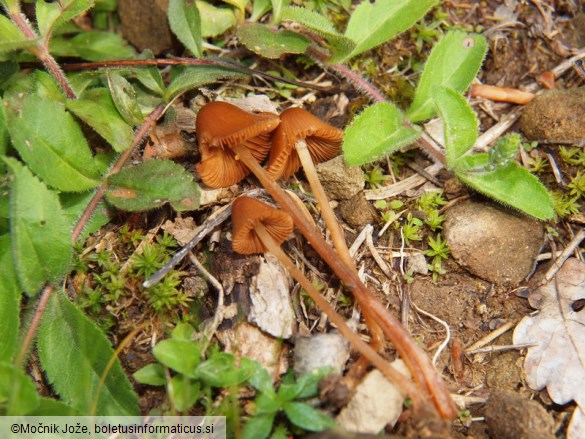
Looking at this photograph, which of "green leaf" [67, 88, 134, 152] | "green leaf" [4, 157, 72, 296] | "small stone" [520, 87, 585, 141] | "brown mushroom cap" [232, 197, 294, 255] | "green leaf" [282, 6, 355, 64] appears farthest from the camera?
"small stone" [520, 87, 585, 141]

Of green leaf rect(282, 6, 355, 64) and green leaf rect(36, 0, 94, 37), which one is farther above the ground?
green leaf rect(36, 0, 94, 37)

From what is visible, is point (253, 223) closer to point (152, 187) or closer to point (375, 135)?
point (152, 187)

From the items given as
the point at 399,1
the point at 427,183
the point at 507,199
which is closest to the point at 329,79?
the point at 399,1

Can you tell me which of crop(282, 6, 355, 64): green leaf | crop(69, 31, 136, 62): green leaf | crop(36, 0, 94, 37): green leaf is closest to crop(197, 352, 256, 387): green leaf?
crop(282, 6, 355, 64): green leaf

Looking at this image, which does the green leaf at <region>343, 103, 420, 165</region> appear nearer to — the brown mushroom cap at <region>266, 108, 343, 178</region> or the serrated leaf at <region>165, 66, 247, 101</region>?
the brown mushroom cap at <region>266, 108, 343, 178</region>

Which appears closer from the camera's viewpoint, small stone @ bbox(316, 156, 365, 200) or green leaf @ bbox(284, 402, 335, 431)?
green leaf @ bbox(284, 402, 335, 431)

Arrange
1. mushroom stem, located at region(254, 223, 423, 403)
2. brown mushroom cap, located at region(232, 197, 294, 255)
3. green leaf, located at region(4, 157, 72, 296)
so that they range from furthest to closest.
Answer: brown mushroom cap, located at region(232, 197, 294, 255) < green leaf, located at region(4, 157, 72, 296) < mushroom stem, located at region(254, 223, 423, 403)

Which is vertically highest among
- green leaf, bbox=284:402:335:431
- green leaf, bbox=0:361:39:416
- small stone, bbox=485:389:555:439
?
green leaf, bbox=0:361:39:416

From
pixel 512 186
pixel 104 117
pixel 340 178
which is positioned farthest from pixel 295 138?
pixel 512 186
